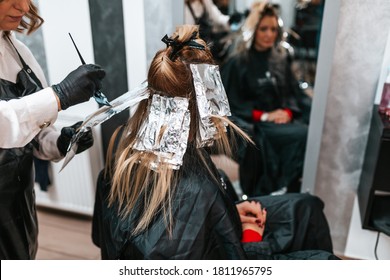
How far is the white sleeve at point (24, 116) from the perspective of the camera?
43.7 inches

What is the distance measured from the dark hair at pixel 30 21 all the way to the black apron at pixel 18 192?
124 mm

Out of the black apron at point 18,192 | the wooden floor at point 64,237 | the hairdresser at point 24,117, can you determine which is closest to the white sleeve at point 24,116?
the hairdresser at point 24,117

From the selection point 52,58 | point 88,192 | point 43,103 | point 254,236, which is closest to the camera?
point 43,103

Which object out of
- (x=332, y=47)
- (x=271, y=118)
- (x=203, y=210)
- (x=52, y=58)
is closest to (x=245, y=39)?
(x=271, y=118)

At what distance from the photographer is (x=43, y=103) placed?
1.15 m

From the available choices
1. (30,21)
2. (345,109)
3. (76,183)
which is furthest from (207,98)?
(76,183)

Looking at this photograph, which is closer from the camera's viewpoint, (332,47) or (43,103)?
(43,103)

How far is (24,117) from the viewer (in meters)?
1.13

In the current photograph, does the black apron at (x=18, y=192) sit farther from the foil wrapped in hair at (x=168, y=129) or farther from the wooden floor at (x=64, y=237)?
the wooden floor at (x=64, y=237)

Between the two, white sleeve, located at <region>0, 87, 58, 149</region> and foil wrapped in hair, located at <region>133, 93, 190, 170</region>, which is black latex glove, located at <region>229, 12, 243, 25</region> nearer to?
foil wrapped in hair, located at <region>133, 93, 190, 170</region>

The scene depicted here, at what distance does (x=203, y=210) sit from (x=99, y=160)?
108 centimetres

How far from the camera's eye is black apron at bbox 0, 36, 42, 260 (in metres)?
1.26

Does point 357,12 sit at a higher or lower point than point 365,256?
higher

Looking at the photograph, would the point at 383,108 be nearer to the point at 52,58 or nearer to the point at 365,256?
the point at 365,256
